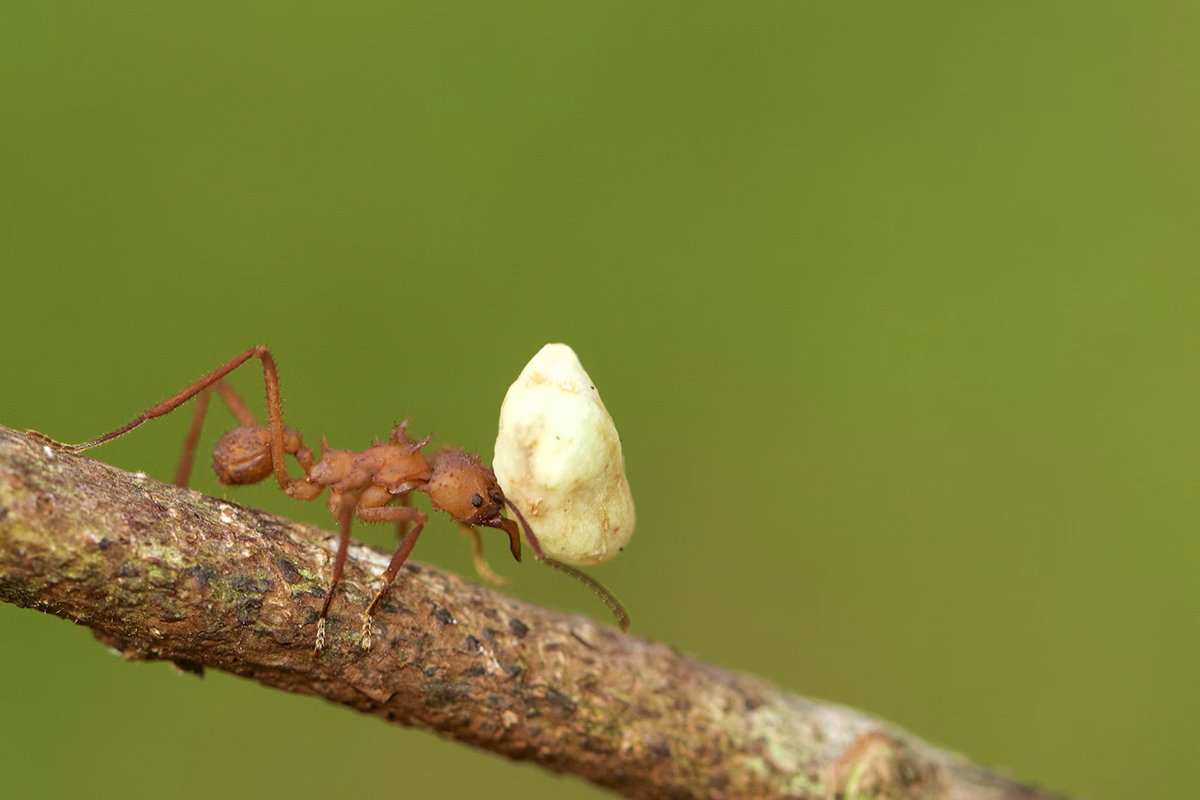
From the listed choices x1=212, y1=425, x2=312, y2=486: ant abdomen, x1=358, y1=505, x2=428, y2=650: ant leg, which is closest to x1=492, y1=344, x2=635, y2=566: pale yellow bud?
x1=358, y1=505, x2=428, y2=650: ant leg

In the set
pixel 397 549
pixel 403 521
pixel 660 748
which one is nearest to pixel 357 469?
pixel 403 521

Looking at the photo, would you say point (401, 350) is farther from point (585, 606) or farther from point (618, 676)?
point (618, 676)

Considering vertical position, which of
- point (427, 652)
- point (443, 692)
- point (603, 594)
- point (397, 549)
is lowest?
point (443, 692)

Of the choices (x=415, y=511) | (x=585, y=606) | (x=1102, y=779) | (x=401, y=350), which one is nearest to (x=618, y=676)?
(x=415, y=511)

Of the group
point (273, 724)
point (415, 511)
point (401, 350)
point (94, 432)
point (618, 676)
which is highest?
point (401, 350)

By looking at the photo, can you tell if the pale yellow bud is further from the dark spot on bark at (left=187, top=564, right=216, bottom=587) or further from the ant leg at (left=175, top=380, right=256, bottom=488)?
the ant leg at (left=175, top=380, right=256, bottom=488)

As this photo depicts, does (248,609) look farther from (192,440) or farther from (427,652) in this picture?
(192,440)
